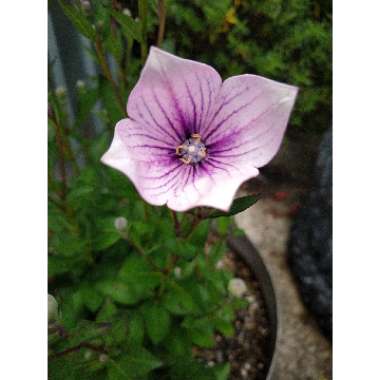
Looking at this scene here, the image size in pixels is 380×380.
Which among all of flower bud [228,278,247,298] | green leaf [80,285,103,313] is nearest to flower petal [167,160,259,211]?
green leaf [80,285,103,313]

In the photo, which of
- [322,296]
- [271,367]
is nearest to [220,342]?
[271,367]

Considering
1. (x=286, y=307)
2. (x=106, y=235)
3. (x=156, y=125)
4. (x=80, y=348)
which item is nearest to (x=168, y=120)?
(x=156, y=125)

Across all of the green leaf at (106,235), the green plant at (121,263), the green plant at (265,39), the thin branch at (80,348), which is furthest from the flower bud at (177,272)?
the green plant at (265,39)

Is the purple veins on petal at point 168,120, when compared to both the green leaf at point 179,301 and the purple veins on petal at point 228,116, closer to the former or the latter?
the purple veins on petal at point 228,116

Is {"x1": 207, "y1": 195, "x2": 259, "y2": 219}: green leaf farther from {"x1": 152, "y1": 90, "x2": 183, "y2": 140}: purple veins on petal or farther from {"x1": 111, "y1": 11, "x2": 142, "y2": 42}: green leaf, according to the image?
{"x1": 111, "y1": 11, "x2": 142, "y2": 42}: green leaf

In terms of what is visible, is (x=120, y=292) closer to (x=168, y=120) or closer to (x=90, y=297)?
(x=90, y=297)

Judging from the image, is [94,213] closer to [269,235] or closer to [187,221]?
[187,221]
